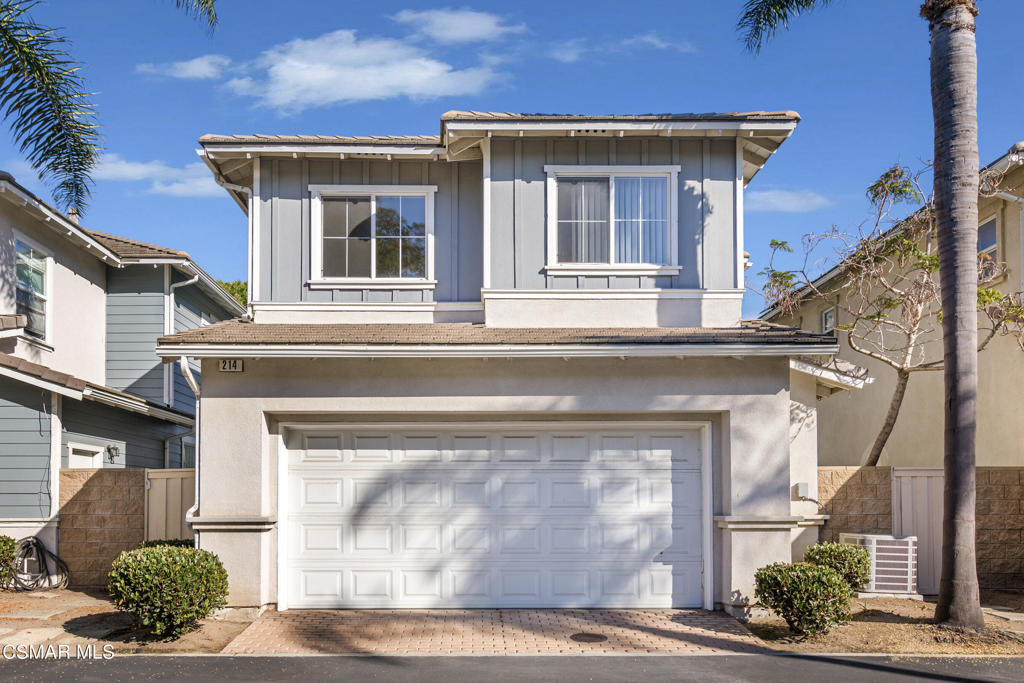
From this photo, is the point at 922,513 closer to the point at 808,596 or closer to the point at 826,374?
the point at 826,374

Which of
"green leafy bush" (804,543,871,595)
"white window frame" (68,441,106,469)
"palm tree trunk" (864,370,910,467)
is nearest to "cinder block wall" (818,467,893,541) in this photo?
"green leafy bush" (804,543,871,595)

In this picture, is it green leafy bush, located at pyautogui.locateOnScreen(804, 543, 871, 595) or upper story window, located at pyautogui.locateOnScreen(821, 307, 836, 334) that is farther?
upper story window, located at pyautogui.locateOnScreen(821, 307, 836, 334)

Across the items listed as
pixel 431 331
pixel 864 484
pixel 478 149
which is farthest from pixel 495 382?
pixel 864 484

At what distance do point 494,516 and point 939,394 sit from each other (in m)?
10.2

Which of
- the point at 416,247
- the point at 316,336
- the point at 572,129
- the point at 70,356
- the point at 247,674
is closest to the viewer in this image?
the point at 247,674

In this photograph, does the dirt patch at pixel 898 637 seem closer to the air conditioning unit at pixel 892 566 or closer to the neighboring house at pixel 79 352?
the air conditioning unit at pixel 892 566

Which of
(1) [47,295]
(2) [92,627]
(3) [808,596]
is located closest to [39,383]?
(1) [47,295]

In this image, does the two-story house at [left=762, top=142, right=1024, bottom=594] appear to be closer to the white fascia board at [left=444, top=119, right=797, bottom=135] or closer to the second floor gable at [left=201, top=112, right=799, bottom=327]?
the second floor gable at [left=201, top=112, right=799, bottom=327]

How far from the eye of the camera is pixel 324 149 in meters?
12.6

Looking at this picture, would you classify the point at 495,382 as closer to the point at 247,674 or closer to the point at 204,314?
the point at 247,674

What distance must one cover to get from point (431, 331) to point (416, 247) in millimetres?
1705

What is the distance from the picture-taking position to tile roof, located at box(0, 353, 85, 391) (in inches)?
513

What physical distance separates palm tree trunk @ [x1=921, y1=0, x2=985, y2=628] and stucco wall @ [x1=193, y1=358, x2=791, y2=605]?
1.83 metres

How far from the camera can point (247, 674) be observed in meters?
8.65
